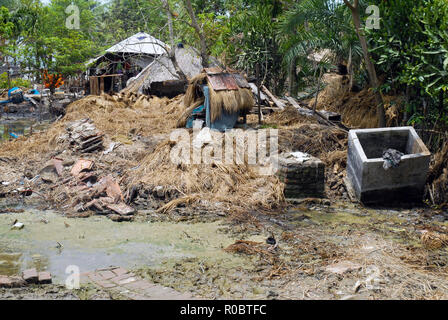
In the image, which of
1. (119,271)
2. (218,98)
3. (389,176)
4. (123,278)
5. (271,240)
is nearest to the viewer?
(123,278)

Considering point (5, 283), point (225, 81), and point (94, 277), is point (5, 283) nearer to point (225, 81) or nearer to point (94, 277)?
point (94, 277)

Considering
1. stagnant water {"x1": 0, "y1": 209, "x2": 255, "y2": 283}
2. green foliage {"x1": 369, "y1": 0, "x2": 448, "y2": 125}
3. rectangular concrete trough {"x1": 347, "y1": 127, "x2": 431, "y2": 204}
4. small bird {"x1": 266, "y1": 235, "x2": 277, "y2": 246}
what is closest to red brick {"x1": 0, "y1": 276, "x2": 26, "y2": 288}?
stagnant water {"x1": 0, "y1": 209, "x2": 255, "y2": 283}

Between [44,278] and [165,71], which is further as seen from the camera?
[165,71]

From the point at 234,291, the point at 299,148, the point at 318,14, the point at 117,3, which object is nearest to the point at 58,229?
the point at 234,291

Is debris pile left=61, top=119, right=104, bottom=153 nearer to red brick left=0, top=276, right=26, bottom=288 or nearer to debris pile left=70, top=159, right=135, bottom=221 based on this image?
debris pile left=70, top=159, right=135, bottom=221

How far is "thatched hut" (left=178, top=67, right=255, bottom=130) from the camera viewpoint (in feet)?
36.4

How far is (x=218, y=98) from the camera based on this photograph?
1103 cm

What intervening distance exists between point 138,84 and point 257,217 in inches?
561

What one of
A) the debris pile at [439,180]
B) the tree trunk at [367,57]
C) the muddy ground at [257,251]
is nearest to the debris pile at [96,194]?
the muddy ground at [257,251]

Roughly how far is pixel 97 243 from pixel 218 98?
5322 millimetres

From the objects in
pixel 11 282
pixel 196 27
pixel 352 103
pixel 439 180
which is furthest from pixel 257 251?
pixel 196 27

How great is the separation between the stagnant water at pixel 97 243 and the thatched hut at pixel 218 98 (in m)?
4.16

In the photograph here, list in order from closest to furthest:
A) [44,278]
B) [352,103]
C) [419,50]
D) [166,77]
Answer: [44,278]
[419,50]
[352,103]
[166,77]

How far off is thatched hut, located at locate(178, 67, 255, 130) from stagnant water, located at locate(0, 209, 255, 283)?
164 inches
